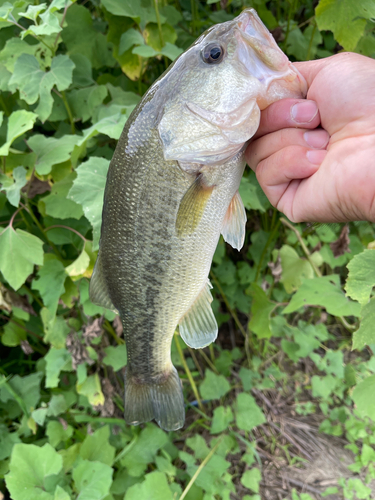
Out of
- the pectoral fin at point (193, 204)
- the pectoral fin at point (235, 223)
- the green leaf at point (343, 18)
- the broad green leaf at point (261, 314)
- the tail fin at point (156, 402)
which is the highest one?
the green leaf at point (343, 18)

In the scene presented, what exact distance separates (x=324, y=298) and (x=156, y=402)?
2.66 ft

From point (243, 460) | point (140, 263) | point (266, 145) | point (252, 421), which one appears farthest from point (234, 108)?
point (243, 460)

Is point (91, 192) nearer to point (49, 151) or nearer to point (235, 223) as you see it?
point (49, 151)

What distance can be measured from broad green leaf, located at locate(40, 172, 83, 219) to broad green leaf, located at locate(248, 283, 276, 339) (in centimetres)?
103

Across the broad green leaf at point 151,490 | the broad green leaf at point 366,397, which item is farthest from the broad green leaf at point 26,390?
the broad green leaf at point 366,397

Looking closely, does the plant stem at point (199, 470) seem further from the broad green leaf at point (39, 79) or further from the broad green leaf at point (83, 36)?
the broad green leaf at point (83, 36)

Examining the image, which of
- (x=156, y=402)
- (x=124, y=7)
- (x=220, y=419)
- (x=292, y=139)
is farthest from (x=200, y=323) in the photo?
(x=124, y=7)

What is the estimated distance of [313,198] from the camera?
956mm

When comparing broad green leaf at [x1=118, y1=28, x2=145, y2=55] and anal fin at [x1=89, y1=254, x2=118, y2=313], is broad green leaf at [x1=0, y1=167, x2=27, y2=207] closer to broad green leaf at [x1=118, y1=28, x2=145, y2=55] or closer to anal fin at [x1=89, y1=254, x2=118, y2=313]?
anal fin at [x1=89, y1=254, x2=118, y2=313]

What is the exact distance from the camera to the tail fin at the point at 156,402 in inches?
50.3

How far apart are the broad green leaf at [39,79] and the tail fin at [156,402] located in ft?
3.77

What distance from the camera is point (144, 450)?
5.75 ft

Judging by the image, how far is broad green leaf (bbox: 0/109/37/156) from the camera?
127 cm

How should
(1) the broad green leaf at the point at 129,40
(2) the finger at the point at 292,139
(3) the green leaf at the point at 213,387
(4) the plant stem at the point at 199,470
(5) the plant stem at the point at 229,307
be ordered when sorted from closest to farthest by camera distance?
(2) the finger at the point at 292,139
(1) the broad green leaf at the point at 129,40
(4) the plant stem at the point at 199,470
(3) the green leaf at the point at 213,387
(5) the plant stem at the point at 229,307
